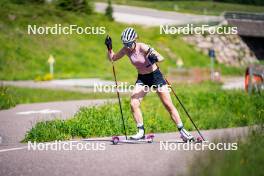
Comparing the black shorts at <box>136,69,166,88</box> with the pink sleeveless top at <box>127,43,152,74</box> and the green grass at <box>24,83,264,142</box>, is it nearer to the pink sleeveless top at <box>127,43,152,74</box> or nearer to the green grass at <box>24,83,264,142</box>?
the pink sleeveless top at <box>127,43,152,74</box>

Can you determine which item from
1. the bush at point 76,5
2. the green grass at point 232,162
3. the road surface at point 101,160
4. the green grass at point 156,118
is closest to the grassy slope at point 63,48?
the bush at point 76,5

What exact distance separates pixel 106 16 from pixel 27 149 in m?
39.7

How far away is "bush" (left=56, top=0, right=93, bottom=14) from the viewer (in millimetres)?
48938

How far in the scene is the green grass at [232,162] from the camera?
727cm

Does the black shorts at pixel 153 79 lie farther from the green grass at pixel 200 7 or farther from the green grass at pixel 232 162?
the green grass at pixel 200 7

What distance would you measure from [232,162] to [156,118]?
31.0 feet

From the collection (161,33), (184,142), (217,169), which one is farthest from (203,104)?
(161,33)

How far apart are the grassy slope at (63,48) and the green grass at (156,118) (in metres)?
13.5

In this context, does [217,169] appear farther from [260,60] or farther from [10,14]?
[260,60]

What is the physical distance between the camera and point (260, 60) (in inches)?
2167

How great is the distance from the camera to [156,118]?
17.4 meters

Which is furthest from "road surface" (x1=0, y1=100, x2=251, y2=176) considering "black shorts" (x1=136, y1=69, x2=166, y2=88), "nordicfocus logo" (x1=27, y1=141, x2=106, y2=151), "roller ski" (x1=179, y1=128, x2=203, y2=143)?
"black shorts" (x1=136, y1=69, x2=166, y2=88)

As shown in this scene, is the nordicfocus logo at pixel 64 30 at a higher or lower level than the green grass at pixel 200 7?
lower

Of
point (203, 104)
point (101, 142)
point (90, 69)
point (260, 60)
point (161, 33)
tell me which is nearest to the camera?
point (101, 142)
